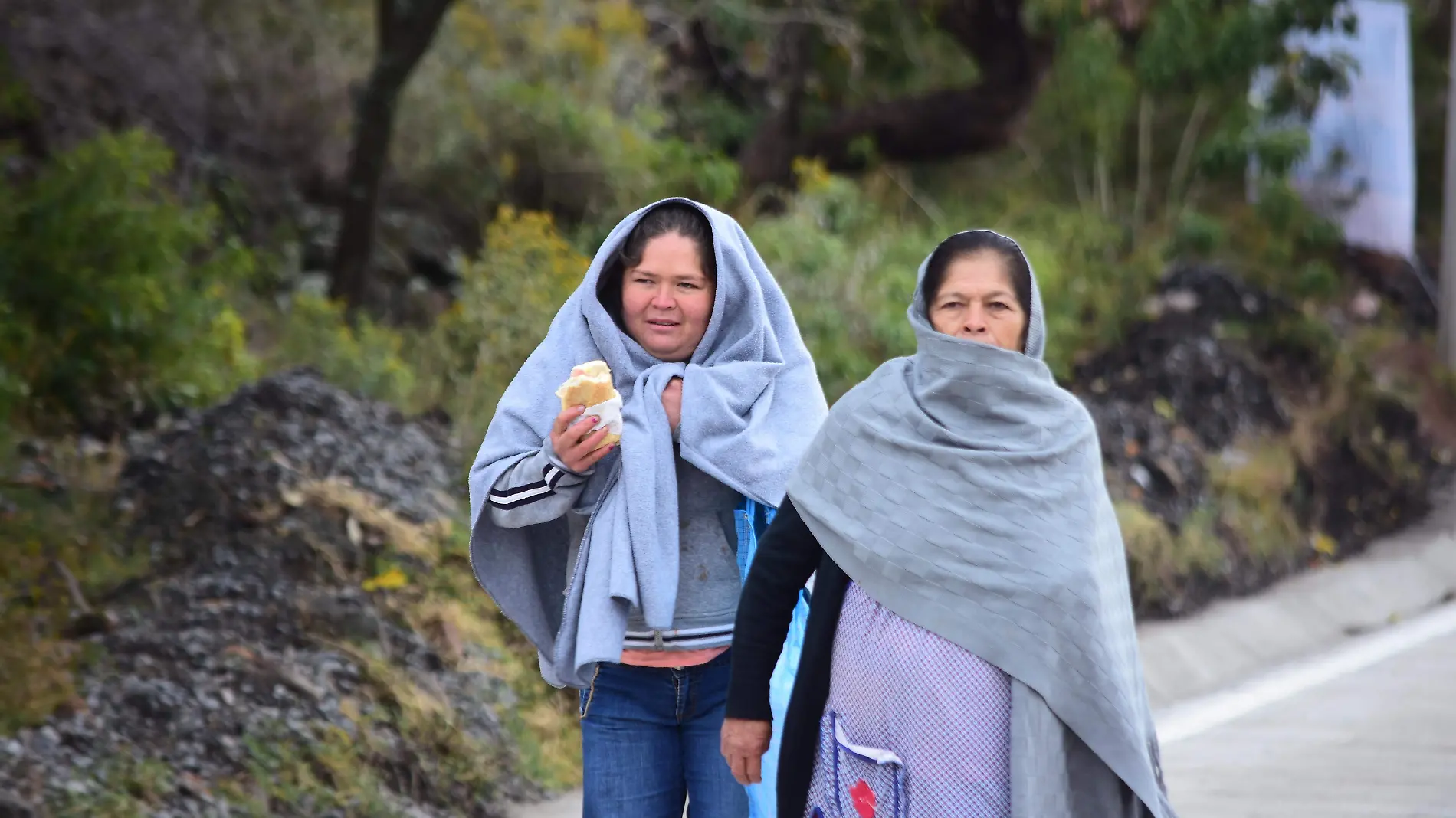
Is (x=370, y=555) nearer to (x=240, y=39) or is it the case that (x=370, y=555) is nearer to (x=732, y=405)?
(x=732, y=405)

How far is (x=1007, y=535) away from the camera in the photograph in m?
2.83

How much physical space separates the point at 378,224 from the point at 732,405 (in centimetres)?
814

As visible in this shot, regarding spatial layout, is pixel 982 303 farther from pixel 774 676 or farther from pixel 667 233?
pixel 774 676

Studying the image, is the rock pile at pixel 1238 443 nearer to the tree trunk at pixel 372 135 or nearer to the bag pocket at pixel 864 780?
the tree trunk at pixel 372 135

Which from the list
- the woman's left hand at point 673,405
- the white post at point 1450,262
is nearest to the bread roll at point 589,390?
the woman's left hand at point 673,405

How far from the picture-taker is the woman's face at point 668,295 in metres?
3.28

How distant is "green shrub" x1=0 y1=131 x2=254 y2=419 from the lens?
7680mm

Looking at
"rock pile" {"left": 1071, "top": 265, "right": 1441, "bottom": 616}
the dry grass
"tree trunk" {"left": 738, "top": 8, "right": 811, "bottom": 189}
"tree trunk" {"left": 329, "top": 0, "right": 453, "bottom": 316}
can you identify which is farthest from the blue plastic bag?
"tree trunk" {"left": 738, "top": 8, "right": 811, "bottom": 189}

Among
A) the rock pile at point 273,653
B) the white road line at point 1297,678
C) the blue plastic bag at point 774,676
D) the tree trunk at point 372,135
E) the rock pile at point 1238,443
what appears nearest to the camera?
the blue plastic bag at point 774,676

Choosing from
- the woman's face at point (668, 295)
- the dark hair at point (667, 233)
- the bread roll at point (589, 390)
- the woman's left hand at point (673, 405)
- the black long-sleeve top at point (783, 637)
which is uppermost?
the dark hair at point (667, 233)

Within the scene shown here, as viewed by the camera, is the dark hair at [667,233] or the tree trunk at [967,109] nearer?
the dark hair at [667,233]

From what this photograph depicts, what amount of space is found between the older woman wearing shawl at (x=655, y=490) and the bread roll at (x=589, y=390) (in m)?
0.04

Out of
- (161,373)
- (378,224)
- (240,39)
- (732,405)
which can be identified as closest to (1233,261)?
(378,224)

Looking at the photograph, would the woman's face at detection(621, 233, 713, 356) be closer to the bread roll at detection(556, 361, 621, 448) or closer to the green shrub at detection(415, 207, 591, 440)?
the bread roll at detection(556, 361, 621, 448)
